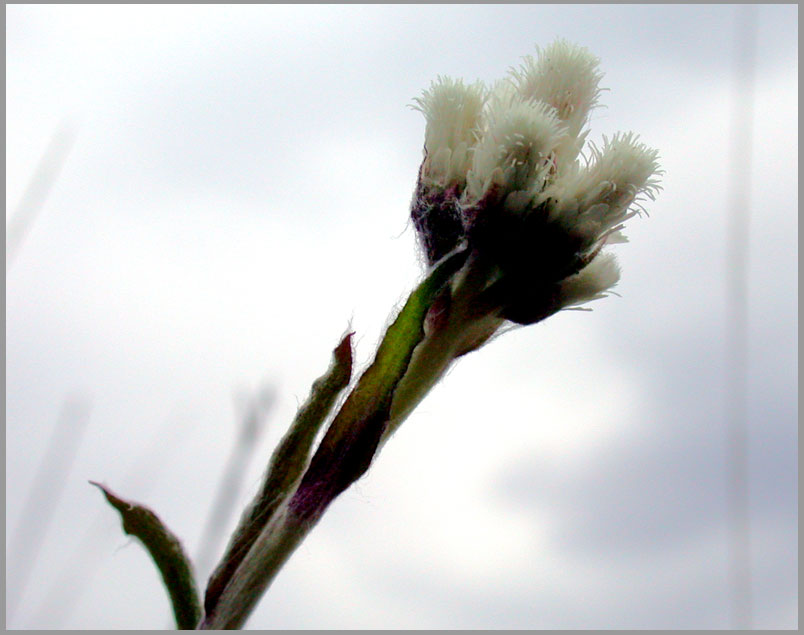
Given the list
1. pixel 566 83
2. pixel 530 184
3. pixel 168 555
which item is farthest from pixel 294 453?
pixel 566 83

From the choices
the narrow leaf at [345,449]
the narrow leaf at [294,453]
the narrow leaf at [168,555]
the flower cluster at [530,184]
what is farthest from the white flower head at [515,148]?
the narrow leaf at [168,555]

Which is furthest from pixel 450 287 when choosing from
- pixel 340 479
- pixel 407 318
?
pixel 340 479

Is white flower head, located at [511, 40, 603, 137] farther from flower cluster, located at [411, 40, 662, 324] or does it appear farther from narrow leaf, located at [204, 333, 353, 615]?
narrow leaf, located at [204, 333, 353, 615]

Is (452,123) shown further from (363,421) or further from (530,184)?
(363,421)

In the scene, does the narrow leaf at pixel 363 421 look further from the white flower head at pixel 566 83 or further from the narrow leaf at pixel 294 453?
the white flower head at pixel 566 83

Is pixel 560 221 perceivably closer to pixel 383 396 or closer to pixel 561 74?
pixel 561 74
